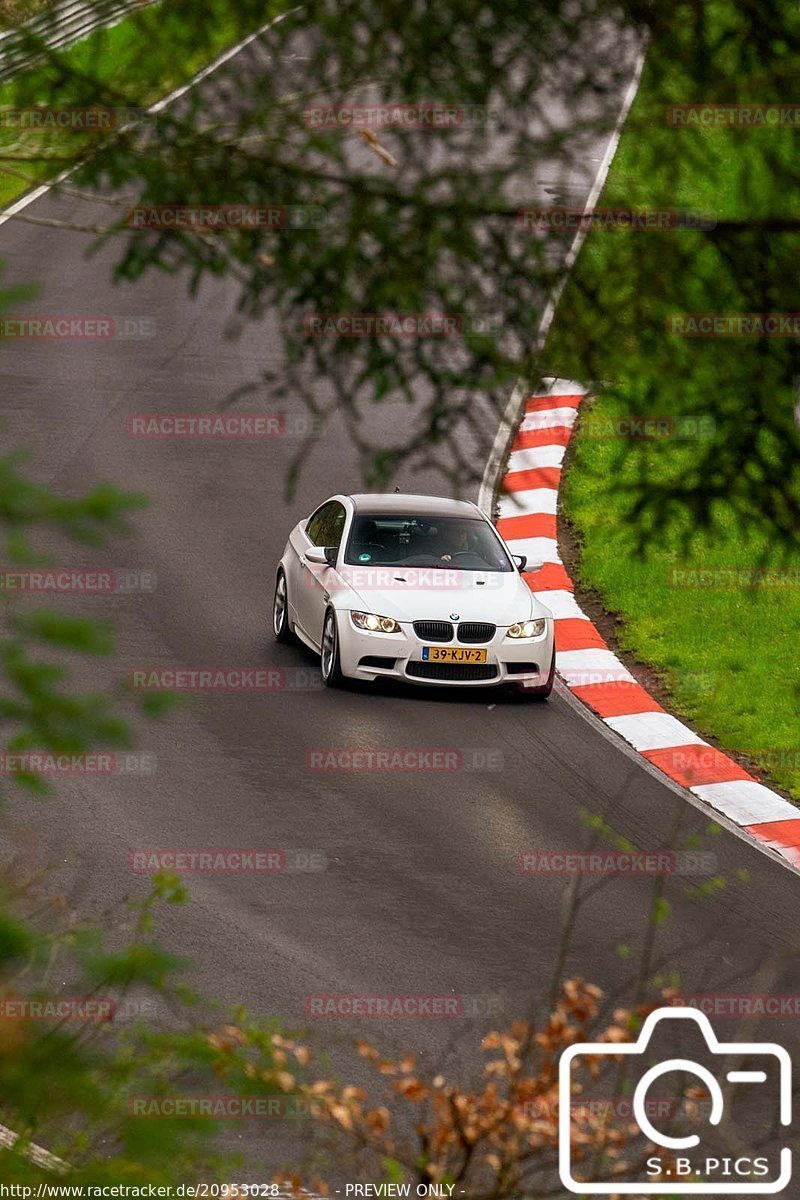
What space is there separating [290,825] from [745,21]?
666cm

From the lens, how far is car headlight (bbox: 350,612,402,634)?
1399 centimetres

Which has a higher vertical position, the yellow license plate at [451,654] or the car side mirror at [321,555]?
the car side mirror at [321,555]

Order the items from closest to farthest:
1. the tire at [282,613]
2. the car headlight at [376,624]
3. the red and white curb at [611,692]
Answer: the red and white curb at [611,692] → the car headlight at [376,624] → the tire at [282,613]

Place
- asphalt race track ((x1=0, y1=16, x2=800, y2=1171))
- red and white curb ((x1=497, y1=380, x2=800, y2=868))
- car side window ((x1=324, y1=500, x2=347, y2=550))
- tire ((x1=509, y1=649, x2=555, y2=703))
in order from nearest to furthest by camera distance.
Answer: asphalt race track ((x1=0, y1=16, x2=800, y2=1171)) → red and white curb ((x1=497, y1=380, x2=800, y2=868)) → tire ((x1=509, y1=649, x2=555, y2=703)) → car side window ((x1=324, y1=500, x2=347, y2=550))

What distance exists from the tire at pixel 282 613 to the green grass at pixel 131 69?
9.58 meters

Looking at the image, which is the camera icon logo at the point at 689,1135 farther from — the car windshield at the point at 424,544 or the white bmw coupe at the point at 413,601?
the car windshield at the point at 424,544

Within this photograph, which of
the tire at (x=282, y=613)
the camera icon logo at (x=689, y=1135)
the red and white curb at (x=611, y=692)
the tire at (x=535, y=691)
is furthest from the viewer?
the tire at (x=282, y=613)

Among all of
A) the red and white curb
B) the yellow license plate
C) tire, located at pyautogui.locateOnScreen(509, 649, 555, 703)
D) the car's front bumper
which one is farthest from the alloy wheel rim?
the red and white curb

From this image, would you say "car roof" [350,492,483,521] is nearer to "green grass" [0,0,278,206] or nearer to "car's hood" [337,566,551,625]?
"car's hood" [337,566,551,625]

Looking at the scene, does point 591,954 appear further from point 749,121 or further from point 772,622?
point 772,622

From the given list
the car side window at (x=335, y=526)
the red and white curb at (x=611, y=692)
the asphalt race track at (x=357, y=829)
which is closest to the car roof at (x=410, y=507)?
the car side window at (x=335, y=526)

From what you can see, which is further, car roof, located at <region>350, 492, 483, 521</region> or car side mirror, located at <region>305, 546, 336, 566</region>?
car roof, located at <region>350, 492, 483, 521</region>

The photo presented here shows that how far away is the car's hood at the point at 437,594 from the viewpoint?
14.1m

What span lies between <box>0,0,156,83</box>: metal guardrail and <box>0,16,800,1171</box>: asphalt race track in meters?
0.56
